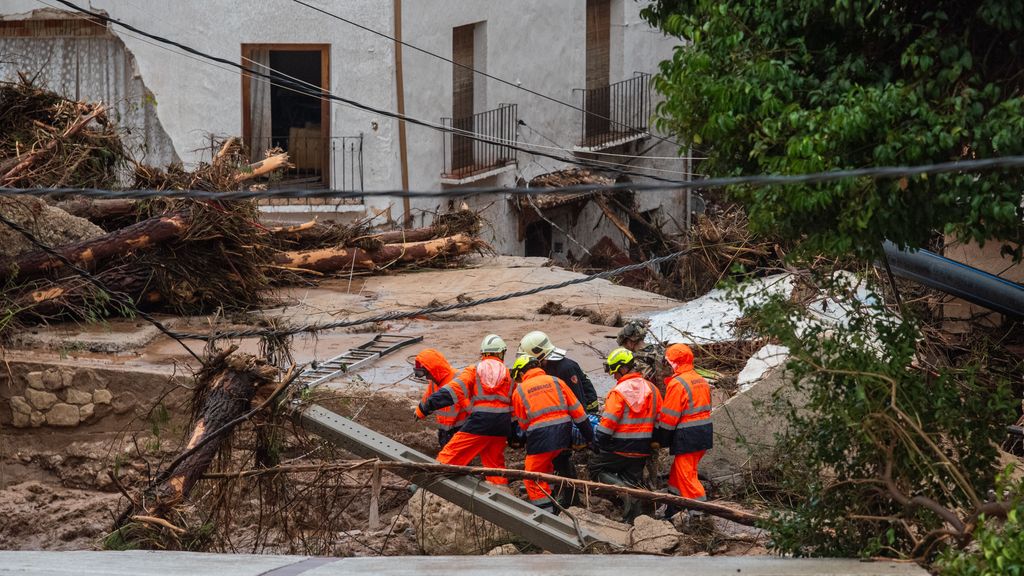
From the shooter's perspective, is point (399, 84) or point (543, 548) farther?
point (399, 84)

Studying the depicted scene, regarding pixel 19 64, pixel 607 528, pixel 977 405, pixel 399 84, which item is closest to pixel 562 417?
pixel 607 528

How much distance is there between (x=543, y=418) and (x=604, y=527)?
3.12 feet

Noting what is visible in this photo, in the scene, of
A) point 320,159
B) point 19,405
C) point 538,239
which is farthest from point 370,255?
point 538,239

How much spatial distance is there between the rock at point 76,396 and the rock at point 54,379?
0.09 metres

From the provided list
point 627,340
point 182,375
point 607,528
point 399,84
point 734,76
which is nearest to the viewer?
point 734,76

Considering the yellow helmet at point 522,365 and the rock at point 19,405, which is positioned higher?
the yellow helmet at point 522,365

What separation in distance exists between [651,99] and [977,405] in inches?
783

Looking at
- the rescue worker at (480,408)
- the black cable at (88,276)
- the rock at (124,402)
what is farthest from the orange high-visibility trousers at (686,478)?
the rock at (124,402)

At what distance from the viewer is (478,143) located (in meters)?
20.0

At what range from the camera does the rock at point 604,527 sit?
299 inches

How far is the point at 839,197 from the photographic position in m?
5.53

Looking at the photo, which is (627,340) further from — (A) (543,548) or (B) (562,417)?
(A) (543,548)

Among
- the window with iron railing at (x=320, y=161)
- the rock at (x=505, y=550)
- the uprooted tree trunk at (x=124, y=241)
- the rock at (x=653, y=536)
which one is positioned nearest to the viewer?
the rock at (x=653, y=536)

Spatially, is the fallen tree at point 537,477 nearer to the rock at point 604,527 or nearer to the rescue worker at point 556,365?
the rock at point 604,527
